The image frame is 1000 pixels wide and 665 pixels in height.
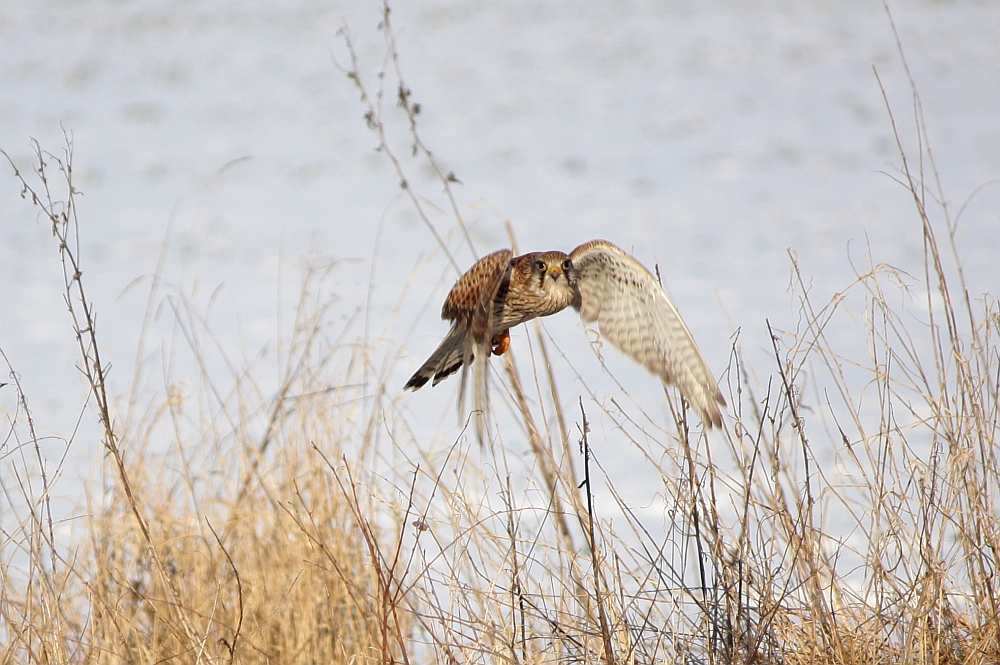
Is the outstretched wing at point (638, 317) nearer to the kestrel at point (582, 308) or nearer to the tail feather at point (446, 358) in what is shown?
the kestrel at point (582, 308)

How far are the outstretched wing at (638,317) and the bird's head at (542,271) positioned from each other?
16 cm

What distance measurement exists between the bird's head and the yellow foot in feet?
0.70

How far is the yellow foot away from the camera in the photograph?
9.42 feet

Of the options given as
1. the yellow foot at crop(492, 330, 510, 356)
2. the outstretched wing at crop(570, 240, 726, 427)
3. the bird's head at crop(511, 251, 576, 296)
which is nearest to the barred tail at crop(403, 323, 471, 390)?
the yellow foot at crop(492, 330, 510, 356)

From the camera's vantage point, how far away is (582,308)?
3.08m

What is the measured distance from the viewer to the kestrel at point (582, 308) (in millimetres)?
2695

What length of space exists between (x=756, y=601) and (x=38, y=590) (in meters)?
1.85

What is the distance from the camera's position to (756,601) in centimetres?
228

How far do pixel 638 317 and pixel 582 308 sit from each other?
212mm

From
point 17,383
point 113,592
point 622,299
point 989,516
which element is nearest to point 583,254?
point 622,299

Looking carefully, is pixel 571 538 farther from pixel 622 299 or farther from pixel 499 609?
pixel 622 299

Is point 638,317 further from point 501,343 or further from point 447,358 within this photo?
point 447,358

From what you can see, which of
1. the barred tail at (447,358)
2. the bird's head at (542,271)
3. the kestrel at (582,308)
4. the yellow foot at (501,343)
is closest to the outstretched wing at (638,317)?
the kestrel at (582,308)

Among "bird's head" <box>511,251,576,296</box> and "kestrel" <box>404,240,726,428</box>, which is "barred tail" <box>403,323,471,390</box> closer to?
"kestrel" <box>404,240,726,428</box>
